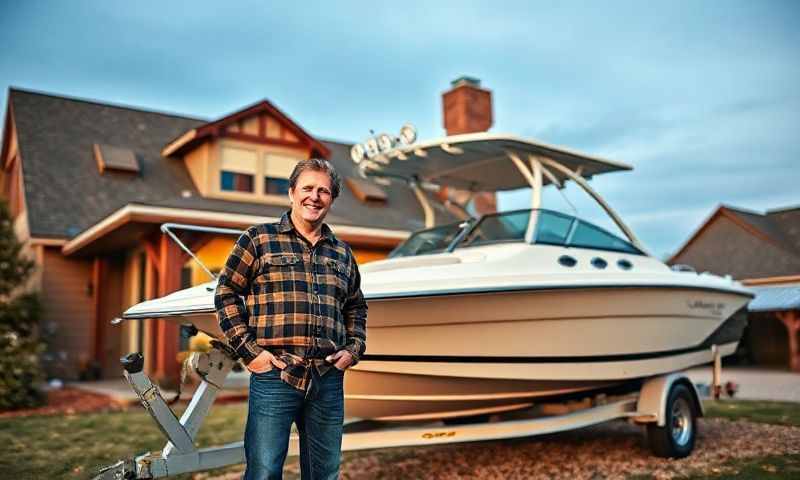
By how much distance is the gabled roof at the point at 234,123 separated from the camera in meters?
13.3

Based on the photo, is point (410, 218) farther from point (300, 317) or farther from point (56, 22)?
point (300, 317)

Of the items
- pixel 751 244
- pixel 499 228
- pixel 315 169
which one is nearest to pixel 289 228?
pixel 315 169

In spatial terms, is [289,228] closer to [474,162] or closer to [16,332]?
[474,162]

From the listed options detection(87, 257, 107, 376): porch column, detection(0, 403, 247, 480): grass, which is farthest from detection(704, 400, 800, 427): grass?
detection(87, 257, 107, 376): porch column

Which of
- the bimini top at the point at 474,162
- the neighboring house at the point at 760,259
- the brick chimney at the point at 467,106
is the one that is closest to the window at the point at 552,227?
the bimini top at the point at 474,162

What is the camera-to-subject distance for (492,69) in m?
15.6

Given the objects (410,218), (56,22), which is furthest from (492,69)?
(56,22)

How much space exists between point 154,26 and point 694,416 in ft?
41.3

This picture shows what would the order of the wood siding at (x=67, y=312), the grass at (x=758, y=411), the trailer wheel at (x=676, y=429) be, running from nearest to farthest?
the trailer wheel at (x=676, y=429) < the grass at (x=758, y=411) < the wood siding at (x=67, y=312)

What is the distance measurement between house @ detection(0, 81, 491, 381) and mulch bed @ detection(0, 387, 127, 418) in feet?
3.21

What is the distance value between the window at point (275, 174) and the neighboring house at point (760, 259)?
420 inches

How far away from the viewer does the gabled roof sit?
524 inches

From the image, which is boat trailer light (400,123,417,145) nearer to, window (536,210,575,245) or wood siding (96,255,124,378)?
window (536,210,575,245)

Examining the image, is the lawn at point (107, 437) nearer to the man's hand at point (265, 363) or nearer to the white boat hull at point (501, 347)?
the white boat hull at point (501, 347)
